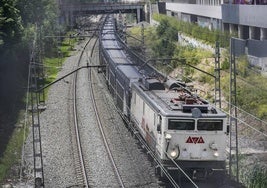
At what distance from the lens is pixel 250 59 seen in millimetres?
41219

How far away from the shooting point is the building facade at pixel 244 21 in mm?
42281

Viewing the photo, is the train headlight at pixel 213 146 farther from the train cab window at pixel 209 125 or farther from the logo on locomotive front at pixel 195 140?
the train cab window at pixel 209 125

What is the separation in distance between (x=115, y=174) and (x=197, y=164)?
13.3 ft

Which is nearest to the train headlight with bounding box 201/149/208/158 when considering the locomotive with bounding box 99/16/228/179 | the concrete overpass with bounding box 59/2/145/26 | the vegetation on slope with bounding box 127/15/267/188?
the locomotive with bounding box 99/16/228/179

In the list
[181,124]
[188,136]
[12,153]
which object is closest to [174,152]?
[188,136]

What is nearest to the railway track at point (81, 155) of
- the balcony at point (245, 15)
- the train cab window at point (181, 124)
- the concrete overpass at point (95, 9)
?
the train cab window at point (181, 124)

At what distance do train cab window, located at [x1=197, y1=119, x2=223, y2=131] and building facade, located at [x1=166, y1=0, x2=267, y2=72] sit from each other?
19.8m

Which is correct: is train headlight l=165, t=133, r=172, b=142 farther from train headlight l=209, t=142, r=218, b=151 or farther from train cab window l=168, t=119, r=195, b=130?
train headlight l=209, t=142, r=218, b=151

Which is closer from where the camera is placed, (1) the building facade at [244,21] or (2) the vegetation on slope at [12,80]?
(2) the vegetation on slope at [12,80]

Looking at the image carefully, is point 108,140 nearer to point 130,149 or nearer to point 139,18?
point 130,149

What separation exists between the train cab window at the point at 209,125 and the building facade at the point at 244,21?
1982cm

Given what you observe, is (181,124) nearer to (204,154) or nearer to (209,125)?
(209,125)

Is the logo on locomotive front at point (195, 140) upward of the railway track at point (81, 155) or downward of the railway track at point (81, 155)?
upward

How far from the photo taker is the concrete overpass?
334 ft
